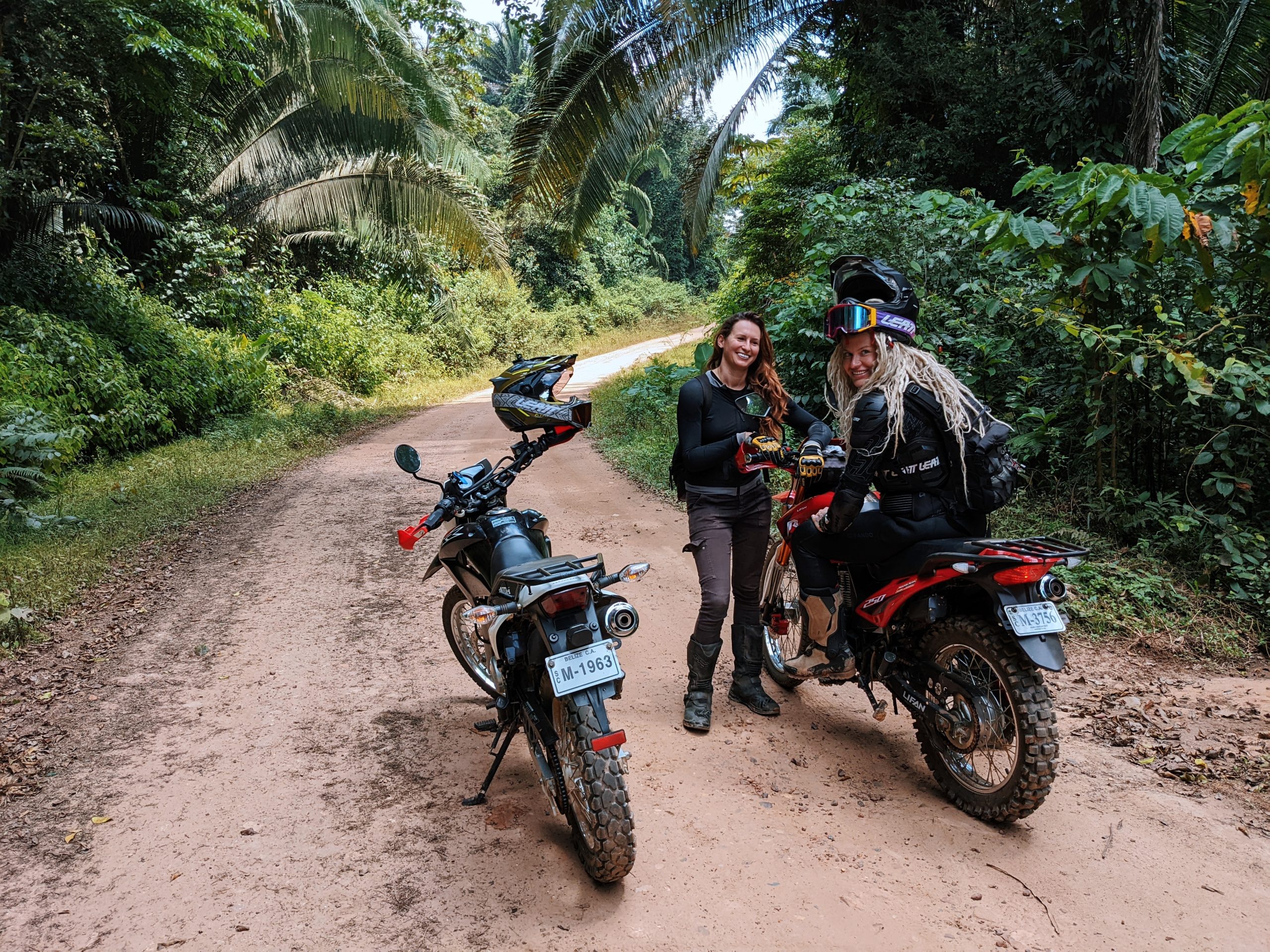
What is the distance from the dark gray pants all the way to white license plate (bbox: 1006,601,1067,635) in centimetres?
132

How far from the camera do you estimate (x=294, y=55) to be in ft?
43.8

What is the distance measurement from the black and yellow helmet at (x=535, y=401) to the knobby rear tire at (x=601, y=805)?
135 cm

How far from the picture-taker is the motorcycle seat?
322 cm

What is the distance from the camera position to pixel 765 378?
4129mm

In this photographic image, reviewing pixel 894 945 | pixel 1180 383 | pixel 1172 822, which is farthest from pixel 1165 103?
pixel 894 945

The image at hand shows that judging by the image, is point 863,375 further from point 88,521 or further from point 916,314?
point 88,521

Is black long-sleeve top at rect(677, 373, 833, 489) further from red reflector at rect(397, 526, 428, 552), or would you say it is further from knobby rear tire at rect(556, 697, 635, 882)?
knobby rear tire at rect(556, 697, 635, 882)

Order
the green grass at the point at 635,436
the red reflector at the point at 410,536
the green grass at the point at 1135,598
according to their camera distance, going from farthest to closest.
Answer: the green grass at the point at 635,436
the green grass at the point at 1135,598
the red reflector at the point at 410,536

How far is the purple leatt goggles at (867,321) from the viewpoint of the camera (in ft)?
11.3

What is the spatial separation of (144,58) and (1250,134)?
39.4ft

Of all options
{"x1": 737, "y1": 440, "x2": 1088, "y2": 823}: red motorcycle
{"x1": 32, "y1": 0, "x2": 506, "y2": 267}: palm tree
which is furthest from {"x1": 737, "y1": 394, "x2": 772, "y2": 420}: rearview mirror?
{"x1": 32, "y1": 0, "x2": 506, "y2": 267}: palm tree

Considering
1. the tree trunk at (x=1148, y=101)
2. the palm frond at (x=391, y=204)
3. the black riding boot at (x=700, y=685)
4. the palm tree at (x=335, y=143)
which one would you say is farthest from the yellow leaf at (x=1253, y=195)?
the palm frond at (x=391, y=204)

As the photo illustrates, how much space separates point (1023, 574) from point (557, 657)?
1.70 m

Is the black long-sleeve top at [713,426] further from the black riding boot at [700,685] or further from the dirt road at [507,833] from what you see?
the dirt road at [507,833]
